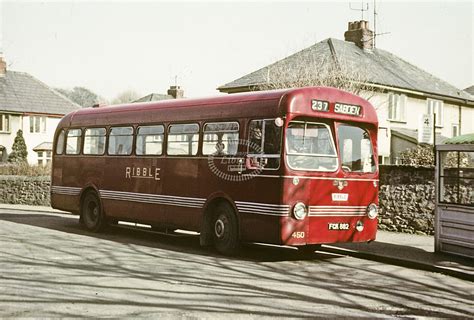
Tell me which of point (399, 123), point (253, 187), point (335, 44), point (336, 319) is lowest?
point (336, 319)

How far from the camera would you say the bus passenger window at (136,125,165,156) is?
574 inches

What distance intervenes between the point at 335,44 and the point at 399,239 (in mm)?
24908

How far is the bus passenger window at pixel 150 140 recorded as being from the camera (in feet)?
47.8

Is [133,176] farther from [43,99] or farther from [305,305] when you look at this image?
[43,99]

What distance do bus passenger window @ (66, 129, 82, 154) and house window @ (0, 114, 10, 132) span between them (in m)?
38.8

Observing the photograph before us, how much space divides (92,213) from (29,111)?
136ft

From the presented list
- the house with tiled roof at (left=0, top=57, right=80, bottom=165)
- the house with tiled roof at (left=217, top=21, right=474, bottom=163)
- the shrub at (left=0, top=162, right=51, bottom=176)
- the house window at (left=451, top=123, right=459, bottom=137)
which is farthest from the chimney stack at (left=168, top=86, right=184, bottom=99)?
the shrub at (left=0, top=162, right=51, bottom=176)

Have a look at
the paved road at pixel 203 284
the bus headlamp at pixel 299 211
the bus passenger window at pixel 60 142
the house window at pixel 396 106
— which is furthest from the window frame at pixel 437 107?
the bus headlamp at pixel 299 211

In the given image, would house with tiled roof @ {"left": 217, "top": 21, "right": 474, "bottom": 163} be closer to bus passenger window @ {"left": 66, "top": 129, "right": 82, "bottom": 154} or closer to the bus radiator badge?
bus passenger window @ {"left": 66, "top": 129, "right": 82, "bottom": 154}

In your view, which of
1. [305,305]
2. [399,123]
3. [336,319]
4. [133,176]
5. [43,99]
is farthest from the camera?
[43,99]

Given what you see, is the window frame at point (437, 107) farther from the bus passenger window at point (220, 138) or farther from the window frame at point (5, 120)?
the window frame at point (5, 120)

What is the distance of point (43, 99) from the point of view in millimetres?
58531

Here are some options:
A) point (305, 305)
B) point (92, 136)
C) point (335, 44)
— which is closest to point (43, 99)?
point (335, 44)

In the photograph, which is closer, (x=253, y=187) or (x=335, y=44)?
(x=253, y=187)
